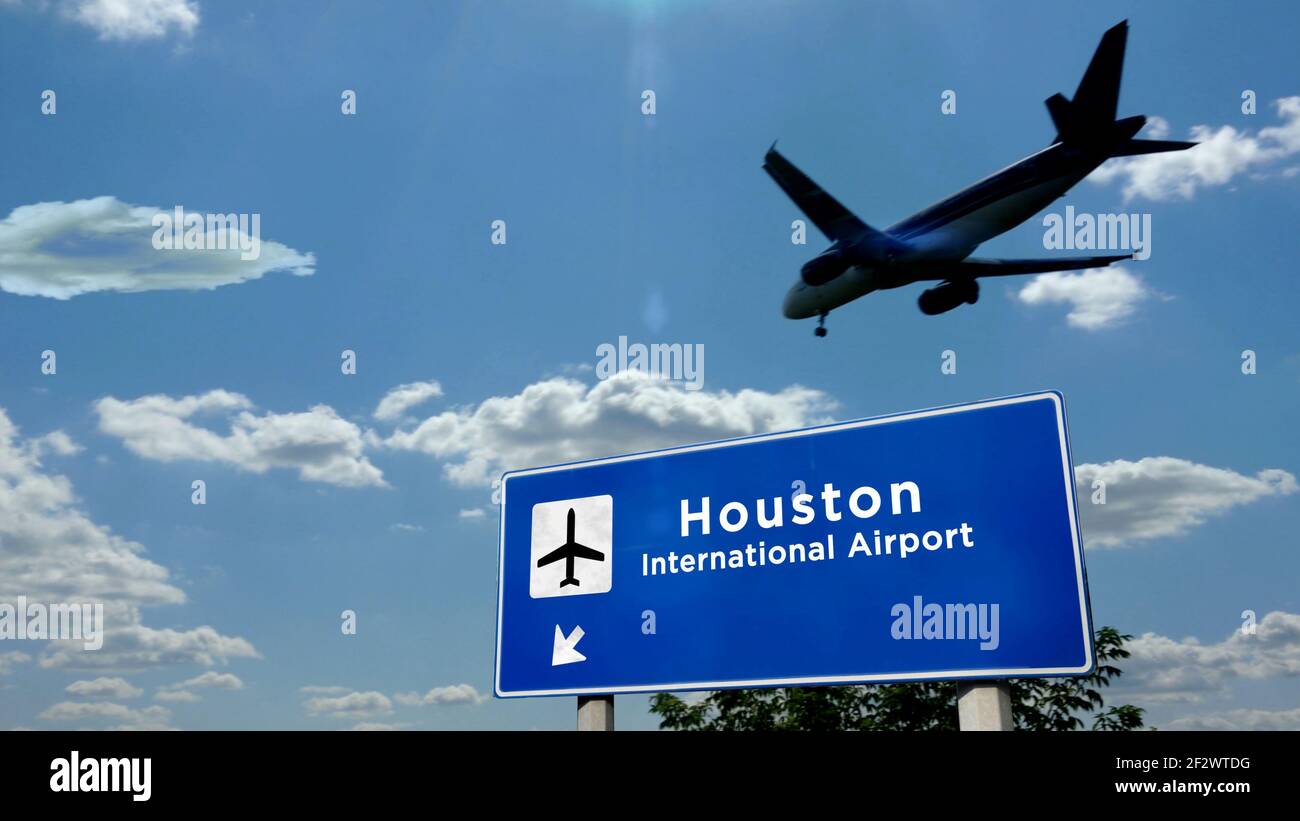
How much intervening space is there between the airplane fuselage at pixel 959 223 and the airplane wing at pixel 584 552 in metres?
30.9

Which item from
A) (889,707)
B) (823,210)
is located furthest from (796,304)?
(889,707)

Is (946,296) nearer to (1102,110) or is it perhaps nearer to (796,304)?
(796,304)

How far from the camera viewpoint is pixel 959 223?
133 ft

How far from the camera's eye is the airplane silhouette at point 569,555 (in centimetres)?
1191

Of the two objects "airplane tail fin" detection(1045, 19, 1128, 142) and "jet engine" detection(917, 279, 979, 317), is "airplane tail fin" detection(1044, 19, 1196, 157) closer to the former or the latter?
"airplane tail fin" detection(1045, 19, 1128, 142)

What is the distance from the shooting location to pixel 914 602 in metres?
9.86

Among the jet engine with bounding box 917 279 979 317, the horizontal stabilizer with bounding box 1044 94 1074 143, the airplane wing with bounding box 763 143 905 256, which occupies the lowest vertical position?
the jet engine with bounding box 917 279 979 317

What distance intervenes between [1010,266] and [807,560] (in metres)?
37.6

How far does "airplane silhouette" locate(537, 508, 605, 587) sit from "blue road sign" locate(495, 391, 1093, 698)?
0.02 metres

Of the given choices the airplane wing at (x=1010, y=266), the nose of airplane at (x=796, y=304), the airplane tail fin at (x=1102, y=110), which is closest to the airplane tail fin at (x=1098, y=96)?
the airplane tail fin at (x=1102, y=110)

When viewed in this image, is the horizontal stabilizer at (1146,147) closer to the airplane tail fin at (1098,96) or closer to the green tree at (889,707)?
the airplane tail fin at (1098,96)

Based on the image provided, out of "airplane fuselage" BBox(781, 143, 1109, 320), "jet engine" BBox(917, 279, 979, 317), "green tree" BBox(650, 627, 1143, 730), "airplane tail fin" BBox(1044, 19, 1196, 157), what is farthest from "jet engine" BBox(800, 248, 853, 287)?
"green tree" BBox(650, 627, 1143, 730)

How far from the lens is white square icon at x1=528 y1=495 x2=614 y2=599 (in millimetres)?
11805
